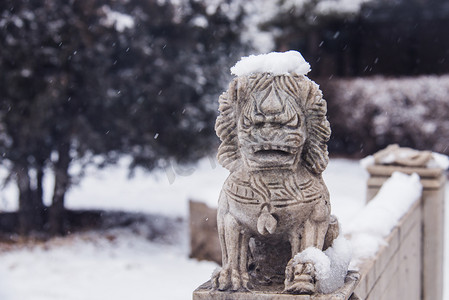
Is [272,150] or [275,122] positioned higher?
[275,122]

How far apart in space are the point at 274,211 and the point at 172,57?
618 cm

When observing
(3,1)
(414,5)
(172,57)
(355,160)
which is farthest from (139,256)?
(414,5)

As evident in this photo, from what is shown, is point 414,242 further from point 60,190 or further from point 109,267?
point 60,190

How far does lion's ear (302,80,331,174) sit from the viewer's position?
2.38 meters

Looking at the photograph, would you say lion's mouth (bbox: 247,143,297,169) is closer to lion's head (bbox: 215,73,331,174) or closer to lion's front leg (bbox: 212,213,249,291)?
lion's head (bbox: 215,73,331,174)

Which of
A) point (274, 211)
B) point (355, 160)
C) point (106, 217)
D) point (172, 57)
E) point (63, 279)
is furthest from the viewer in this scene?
point (355, 160)

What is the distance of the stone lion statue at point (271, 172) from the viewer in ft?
7.53

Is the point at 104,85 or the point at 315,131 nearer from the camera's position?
the point at 315,131

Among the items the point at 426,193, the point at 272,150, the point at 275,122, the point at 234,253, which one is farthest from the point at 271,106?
the point at 426,193

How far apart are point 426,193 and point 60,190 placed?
200 inches

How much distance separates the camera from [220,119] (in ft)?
8.05

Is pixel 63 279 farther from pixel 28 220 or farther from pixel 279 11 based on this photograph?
pixel 279 11

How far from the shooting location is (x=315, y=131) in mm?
2432

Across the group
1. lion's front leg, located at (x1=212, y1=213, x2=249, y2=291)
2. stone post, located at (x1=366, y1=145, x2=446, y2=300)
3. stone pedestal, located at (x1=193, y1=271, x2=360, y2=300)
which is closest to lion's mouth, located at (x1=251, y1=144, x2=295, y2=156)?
lion's front leg, located at (x1=212, y1=213, x2=249, y2=291)
